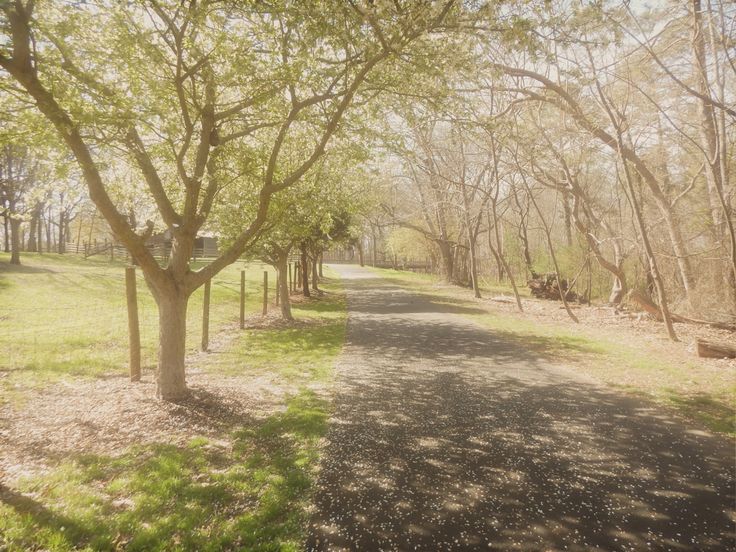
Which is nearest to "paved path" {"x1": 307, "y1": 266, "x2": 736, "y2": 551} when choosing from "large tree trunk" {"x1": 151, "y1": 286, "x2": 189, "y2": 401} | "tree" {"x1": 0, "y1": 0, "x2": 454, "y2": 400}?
"large tree trunk" {"x1": 151, "y1": 286, "x2": 189, "y2": 401}

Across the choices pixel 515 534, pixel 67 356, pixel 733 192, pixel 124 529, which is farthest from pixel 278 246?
pixel 733 192

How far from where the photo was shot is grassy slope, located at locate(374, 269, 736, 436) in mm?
6988

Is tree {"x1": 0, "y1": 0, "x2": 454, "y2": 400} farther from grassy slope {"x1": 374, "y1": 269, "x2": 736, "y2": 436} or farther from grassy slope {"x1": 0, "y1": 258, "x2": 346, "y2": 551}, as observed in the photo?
grassy slope {"x1": 374, "y1": 269, "x2": 736, "y2": 436}

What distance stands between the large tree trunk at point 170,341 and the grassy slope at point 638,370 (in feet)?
28.9

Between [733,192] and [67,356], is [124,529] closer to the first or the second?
[67,356]

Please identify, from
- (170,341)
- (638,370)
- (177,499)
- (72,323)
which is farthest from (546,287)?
(177,499)

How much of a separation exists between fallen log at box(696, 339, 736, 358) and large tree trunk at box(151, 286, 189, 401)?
12.6 metres

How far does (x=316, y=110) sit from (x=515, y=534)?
26.3ft

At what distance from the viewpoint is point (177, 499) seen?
4.30 metres

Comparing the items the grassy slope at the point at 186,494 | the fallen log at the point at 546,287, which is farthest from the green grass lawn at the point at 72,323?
the fallen log at the point at 546,287

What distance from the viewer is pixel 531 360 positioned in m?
10.4

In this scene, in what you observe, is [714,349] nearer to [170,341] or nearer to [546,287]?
[170,341]

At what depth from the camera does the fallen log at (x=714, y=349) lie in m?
9.97

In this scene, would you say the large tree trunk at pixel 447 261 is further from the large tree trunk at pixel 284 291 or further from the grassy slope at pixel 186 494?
the grassy slope at pixel 186 494
